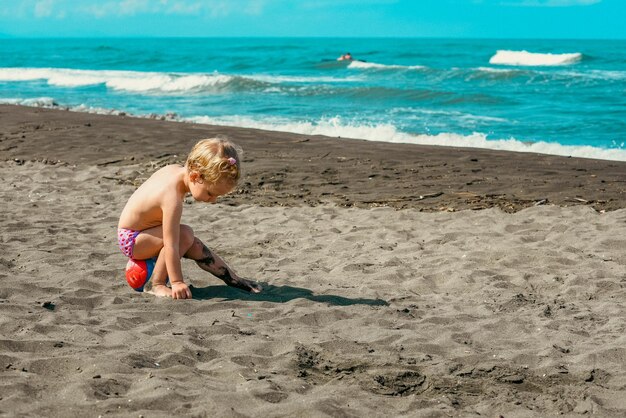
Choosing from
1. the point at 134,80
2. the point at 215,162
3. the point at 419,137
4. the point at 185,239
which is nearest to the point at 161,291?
the point at 185,239

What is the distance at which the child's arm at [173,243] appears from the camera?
15.5 feet

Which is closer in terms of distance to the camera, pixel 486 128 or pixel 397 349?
pixel 397 349

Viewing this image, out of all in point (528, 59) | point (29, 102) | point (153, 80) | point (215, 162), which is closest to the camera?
point (215, 162)

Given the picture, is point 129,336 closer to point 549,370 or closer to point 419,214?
point 549,370

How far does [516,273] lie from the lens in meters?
5.71

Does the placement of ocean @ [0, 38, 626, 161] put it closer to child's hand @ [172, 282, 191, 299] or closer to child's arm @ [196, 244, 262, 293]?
child's arm @ [196, 244, 262, 293]

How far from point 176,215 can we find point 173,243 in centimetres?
17

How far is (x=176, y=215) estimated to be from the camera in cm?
473

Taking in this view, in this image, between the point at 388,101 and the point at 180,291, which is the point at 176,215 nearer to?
the point at 180,291

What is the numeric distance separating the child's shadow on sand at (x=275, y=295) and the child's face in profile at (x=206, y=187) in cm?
72

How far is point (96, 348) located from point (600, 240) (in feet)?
14.2

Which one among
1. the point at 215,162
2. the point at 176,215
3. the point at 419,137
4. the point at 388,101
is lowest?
the point at 176,215

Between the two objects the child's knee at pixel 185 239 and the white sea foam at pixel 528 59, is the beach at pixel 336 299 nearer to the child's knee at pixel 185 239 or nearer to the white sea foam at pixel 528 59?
the child's knee at pixel 185 239

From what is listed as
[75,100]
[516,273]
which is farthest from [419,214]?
[75,100]
